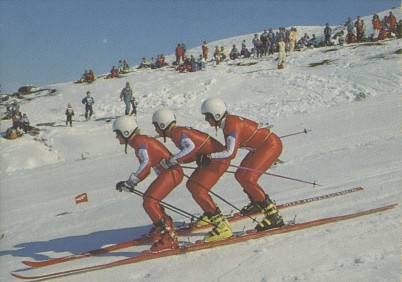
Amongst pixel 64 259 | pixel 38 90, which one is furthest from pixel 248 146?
pixel 38 90

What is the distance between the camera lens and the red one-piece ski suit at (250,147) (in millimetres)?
6426

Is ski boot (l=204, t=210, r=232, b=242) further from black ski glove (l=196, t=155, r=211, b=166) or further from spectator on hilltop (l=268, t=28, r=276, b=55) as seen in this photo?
spectator on hilltop (l=268, t=28, r=276, b=55)

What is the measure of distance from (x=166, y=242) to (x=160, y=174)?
3.42ft

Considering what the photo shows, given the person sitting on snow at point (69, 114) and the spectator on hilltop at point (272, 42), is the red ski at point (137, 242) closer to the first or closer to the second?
the person sitting on snow at point (69, 114)

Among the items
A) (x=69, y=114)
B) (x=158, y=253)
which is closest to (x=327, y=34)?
(x=69, y=114)

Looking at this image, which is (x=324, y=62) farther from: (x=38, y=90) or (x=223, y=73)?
(x=38, y=90)

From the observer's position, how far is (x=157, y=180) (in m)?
6.61

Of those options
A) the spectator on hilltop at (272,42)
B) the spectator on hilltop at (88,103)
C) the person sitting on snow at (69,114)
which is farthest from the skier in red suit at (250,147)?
the spectator on hilltop at (272,42)

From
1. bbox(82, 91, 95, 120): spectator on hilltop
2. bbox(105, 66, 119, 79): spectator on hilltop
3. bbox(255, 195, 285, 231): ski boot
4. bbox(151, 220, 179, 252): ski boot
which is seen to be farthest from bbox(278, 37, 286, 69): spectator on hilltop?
bbox(151, 220, 179, 252): ski boot

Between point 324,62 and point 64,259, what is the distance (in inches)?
890

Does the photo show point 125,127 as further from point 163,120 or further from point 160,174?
point 160,174

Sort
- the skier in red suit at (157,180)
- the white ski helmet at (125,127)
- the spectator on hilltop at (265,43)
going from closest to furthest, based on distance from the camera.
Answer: the skier in red suit at (157,180)
the white ski helmet at (125,127)
the spectator on hilltop at (265,43)

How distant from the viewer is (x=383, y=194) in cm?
722

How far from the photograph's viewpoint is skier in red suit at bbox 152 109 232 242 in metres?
6.45
